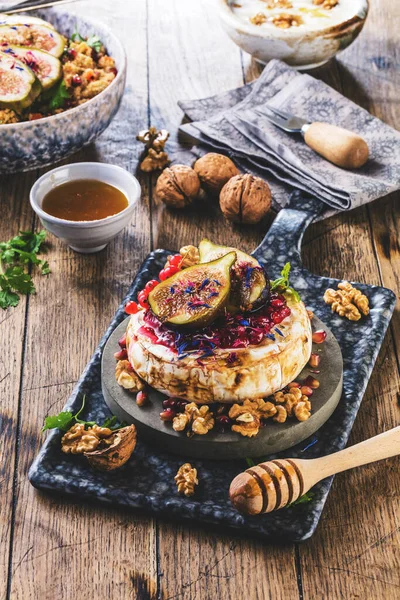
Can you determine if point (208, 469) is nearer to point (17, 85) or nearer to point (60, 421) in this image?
point (60, 421)

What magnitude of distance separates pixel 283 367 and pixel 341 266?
3.58ft

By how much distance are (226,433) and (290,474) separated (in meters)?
0.26

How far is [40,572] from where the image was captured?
2344 millimetres

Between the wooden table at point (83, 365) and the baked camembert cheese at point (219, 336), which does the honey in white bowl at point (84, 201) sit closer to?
the wooden table at point (83, 365)

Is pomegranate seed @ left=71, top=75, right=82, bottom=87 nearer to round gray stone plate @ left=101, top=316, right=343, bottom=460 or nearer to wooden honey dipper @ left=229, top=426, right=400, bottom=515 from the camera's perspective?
round gray stone plate @ left=101, top=316, right=343, bottom=460

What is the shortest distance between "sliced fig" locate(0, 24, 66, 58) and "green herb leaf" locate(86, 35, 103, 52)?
0.60 feet

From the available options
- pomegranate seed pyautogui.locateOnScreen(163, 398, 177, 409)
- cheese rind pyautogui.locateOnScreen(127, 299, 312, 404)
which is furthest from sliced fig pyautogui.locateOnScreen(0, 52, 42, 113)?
pomegranate seed pyautogui.locateOnScreen(163, 398, 177, 409)

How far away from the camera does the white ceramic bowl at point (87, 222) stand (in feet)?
11.0

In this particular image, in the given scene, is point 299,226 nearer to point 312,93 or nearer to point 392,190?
point 392,190

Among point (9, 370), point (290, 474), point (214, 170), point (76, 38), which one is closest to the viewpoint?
point (290, 474)

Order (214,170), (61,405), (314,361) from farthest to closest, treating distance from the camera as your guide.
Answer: (214,170) < (61,405) < (314,361)

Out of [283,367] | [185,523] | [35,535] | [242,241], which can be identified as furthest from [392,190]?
[35,535]

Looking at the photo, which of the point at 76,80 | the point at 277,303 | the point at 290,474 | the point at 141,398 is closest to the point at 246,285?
the point at 277,303

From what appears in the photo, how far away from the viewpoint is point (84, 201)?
353 cm
